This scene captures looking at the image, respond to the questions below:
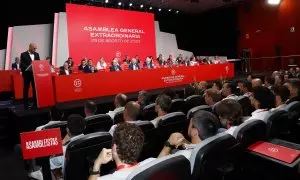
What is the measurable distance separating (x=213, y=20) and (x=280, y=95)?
48.9 ft

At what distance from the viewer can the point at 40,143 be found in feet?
5.46

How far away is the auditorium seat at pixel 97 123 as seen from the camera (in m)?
3.00

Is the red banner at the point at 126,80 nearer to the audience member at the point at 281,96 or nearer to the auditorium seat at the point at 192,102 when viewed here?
the auditorium seat at the point at 192,102

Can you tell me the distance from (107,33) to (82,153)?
32.1 ft

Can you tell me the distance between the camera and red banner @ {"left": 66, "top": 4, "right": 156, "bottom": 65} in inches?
410

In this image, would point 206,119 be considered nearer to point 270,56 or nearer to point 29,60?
point 29,60

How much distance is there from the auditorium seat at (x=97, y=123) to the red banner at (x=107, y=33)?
7.65m

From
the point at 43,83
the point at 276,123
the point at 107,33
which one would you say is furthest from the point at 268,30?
the point at 276,123

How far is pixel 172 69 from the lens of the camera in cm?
998

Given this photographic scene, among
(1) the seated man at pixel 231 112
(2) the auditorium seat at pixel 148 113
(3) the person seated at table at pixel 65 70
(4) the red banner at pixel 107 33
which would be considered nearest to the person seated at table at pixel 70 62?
(3) the person seated at table at pixel 65 70

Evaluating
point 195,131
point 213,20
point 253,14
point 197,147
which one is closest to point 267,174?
point 195,131

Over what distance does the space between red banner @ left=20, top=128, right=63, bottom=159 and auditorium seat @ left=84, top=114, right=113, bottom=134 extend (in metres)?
1.28

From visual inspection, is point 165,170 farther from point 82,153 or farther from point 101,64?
point 101,64

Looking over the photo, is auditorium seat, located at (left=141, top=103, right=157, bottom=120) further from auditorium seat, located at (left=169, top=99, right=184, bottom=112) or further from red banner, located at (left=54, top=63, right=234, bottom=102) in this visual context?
red banner, located at (left=54, top=63, right=234, bottom=102)
